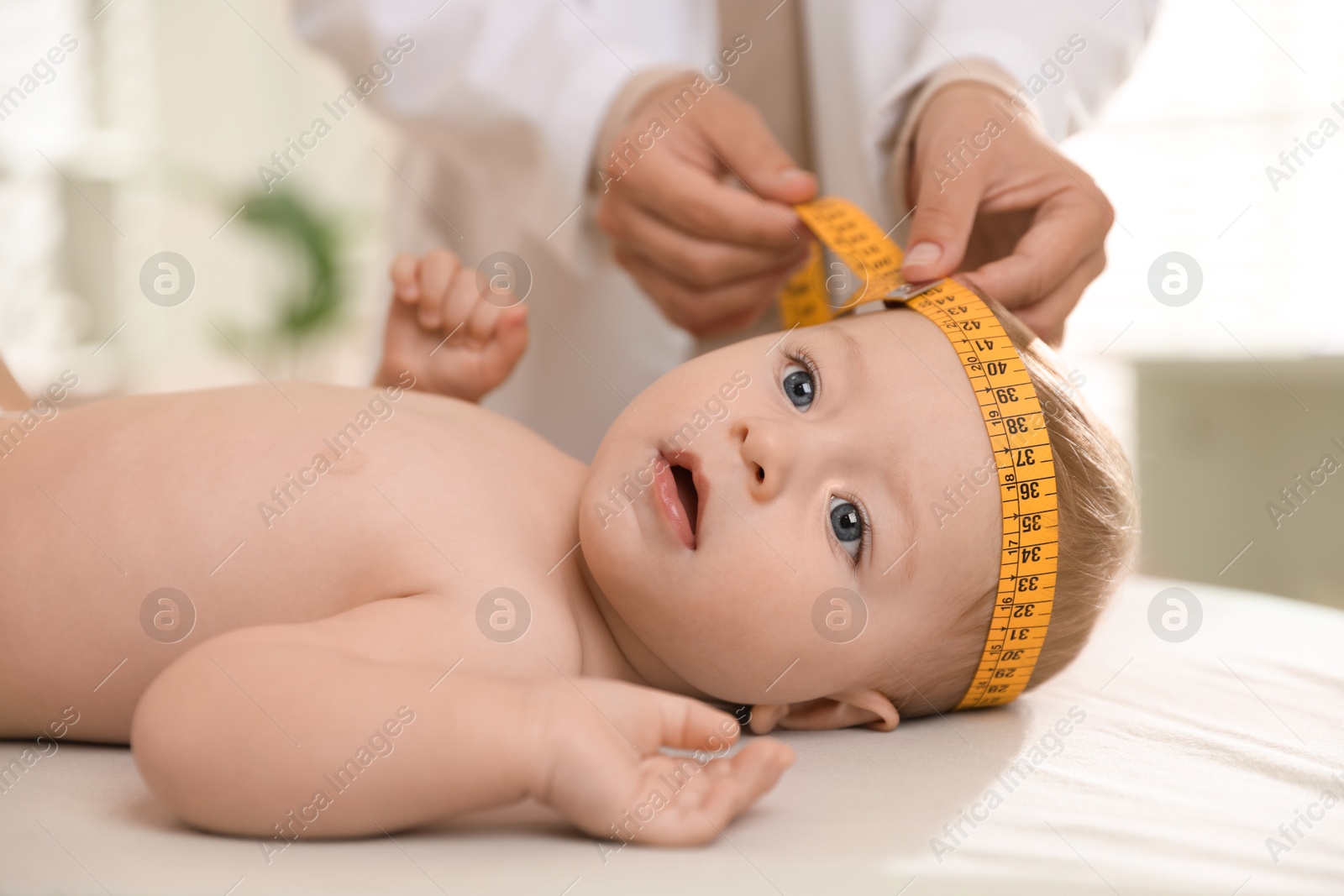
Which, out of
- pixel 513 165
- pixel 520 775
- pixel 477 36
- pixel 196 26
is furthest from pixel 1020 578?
pixel 196 26

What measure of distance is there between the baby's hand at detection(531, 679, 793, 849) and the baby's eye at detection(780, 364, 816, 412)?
0.51 m

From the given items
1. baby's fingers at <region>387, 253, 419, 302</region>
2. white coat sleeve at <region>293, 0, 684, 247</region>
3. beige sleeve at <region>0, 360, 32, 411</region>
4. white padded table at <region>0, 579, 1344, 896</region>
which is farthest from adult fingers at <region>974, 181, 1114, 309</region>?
beige sleeve at <region>0, 360, 32, 411</region>

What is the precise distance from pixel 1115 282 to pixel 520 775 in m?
3.21

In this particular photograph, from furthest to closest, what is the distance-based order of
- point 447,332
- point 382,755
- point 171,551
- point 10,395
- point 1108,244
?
point 1108,244
point 447,332
point 10,395
point 171,551
point 382,755

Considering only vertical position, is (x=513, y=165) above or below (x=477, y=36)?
below

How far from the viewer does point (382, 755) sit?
0.88 m

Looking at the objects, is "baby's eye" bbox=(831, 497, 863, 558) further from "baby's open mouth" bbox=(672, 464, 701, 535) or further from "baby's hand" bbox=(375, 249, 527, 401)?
"baby's hand" bbox=(375, 249, 527, 401)

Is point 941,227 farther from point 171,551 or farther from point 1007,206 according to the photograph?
point 171,551

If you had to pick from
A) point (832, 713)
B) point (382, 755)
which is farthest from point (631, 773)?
point (832, 713)

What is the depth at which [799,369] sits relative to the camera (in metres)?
1.39

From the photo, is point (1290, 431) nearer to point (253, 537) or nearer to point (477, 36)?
point (477, 36)

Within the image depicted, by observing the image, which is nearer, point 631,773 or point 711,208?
point 631,773

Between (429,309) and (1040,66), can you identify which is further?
(1040,66)

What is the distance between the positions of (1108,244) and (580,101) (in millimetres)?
2452
